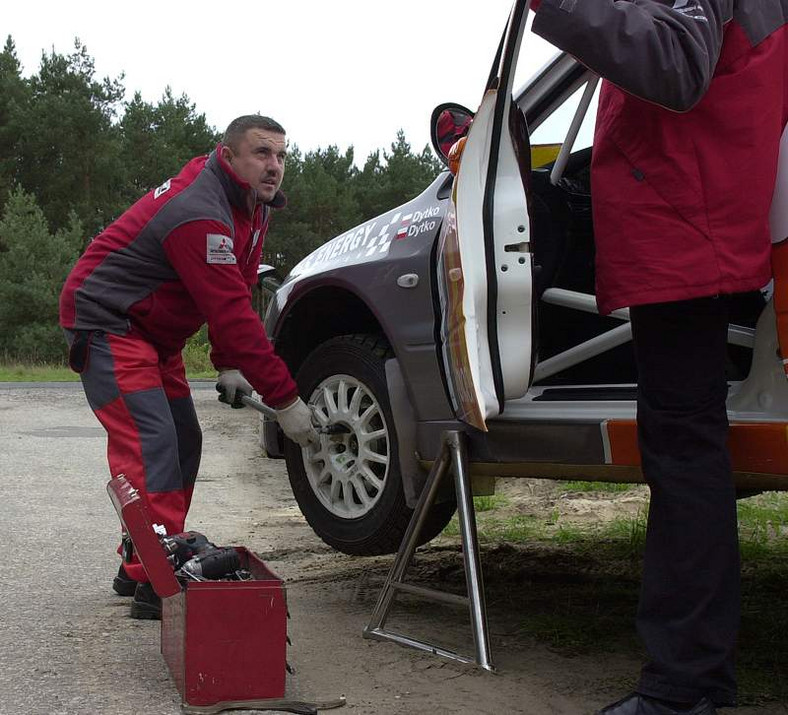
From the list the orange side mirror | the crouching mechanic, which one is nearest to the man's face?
the crouching mechanic

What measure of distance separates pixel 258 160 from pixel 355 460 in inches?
43.0

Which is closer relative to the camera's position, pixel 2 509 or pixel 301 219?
pixel 2 509

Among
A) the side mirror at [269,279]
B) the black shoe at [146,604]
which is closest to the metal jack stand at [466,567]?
the black shoe at [146,604]

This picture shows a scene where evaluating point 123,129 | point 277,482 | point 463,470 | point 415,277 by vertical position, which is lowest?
point 277,482

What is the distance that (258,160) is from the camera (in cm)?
378

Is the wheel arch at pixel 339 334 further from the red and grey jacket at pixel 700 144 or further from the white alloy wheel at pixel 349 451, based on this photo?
the red and grey jacket at pixel 700 144

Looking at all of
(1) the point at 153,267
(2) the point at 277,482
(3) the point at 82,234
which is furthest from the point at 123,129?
(1) the point at 153,267

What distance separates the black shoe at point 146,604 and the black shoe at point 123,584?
0.95ft

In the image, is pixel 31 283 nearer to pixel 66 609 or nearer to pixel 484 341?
pixel 66 609

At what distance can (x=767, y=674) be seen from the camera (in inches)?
119

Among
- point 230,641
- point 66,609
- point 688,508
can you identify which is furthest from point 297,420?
point 688,508

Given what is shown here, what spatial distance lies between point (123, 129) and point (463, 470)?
46426mm

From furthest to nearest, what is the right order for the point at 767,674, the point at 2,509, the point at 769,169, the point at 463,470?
the point at 2,509 → the point at 463,470 → the point at 767,674 → the point at 769,169

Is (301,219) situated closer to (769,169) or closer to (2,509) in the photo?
(2,509)
